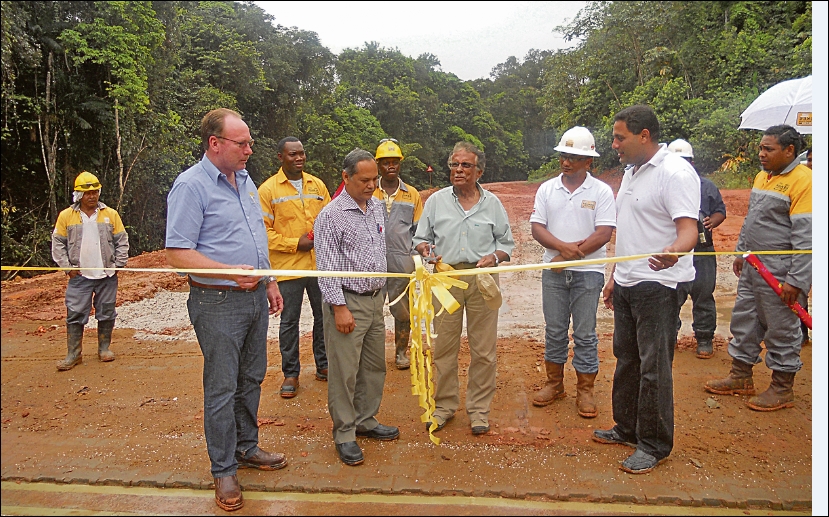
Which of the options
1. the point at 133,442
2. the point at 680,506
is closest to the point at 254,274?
the point at 133,442

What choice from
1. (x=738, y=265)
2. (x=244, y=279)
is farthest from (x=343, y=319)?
(x=738, y=265)

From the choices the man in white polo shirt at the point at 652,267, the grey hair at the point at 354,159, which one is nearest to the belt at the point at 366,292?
the grey hair at the point at 354,159

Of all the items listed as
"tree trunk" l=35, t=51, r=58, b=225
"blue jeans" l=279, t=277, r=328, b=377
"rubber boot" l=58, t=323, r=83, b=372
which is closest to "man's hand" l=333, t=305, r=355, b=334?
"blue jeans" l=279, t=277, r=328, b=377

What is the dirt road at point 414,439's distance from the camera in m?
3.09

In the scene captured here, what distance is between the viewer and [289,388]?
4562 millimetres

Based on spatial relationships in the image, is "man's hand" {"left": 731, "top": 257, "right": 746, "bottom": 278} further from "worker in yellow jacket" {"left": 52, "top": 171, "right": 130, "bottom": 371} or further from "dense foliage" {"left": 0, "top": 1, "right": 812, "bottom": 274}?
"dense foliage" {"left": 0, "top": 1, "right": 812, "bottom": 274}

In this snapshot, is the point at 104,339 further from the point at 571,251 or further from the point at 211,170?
the point at 571,251

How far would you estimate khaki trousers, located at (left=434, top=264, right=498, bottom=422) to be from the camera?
151 inches

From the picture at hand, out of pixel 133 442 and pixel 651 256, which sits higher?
pixel 651 256

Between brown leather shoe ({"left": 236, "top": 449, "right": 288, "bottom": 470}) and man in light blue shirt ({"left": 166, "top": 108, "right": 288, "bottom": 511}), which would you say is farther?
brown leather shoe ({"left": 236, "top": 449, "right": 288, "bottom": 470})

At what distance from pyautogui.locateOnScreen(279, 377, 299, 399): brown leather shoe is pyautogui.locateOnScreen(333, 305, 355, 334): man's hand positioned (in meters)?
1.44

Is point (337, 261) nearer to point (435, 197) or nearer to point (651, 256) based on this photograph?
point (435, 197)

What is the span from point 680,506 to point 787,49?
58.1 ft

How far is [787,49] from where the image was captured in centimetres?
1625
